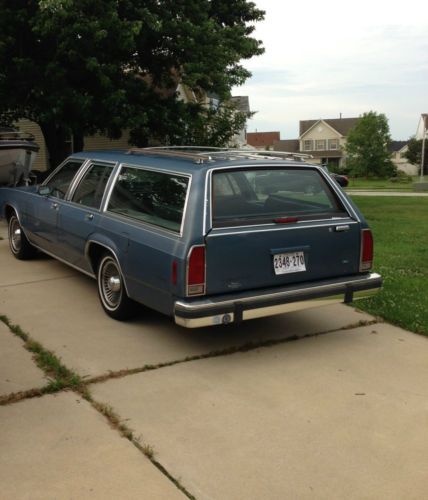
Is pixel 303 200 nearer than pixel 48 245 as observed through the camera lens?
Yes

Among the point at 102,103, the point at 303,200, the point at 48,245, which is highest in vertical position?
the point at 102,103

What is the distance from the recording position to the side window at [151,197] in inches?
173

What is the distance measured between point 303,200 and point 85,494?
311cm

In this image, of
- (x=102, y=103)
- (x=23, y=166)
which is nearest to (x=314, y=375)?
(x=23, y=166)

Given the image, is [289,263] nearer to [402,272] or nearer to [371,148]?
[402,272]

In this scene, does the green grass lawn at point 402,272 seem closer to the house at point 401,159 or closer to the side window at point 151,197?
the side window at point 151,197

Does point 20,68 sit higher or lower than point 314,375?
higher

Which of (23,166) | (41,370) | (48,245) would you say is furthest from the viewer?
(23,166)

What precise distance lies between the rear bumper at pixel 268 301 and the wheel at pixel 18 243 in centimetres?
377

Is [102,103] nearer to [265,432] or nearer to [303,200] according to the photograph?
[303,200]

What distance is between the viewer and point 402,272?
289 inches

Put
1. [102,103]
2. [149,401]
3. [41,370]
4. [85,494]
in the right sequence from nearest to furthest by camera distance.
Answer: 1. [85,494]
2. [149,401]
3. [41,370]
4. [102,103]

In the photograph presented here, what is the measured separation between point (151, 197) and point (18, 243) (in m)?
3.29

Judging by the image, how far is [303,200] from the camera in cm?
491
